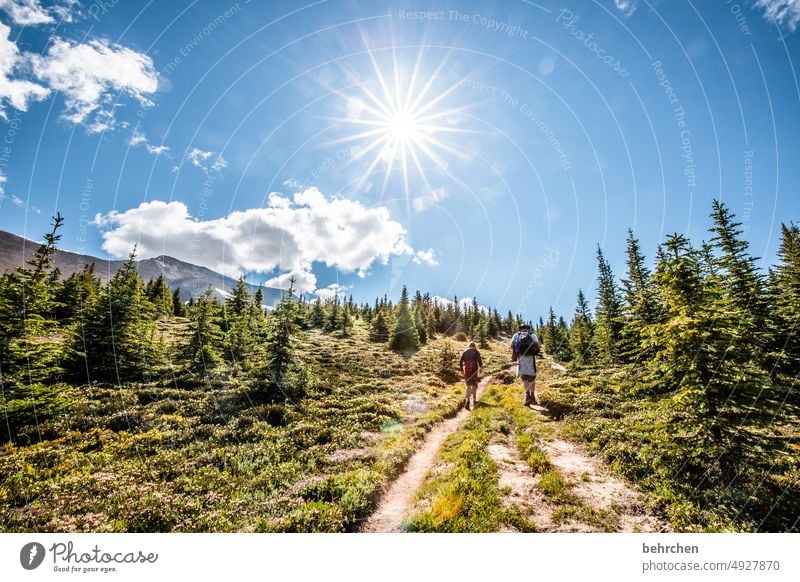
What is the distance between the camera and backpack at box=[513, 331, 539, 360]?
13531mm

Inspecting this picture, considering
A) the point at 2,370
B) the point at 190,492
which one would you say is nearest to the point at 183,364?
the point at 2,370

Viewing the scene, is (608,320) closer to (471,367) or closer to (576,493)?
(471,367)

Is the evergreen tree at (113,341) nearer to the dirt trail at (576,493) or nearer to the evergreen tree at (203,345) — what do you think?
the evergreen tree at (203,345)

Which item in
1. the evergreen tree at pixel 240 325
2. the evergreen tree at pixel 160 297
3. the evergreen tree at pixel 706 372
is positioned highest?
the evergreen tree at pixel 160 297

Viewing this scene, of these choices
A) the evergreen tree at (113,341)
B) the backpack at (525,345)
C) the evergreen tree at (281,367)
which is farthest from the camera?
the evergreen tree at (113,341)

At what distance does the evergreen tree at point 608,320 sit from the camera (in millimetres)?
27859

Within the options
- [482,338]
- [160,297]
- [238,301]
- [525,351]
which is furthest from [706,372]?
[160,297]

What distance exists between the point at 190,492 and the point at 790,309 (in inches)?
1450

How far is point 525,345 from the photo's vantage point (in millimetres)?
13586

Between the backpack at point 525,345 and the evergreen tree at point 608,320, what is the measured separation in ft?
50.7

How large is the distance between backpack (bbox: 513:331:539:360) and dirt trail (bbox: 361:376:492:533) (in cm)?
455

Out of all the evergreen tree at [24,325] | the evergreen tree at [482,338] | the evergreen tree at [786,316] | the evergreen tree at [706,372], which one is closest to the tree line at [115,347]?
the evergreen tree at [24,325]
